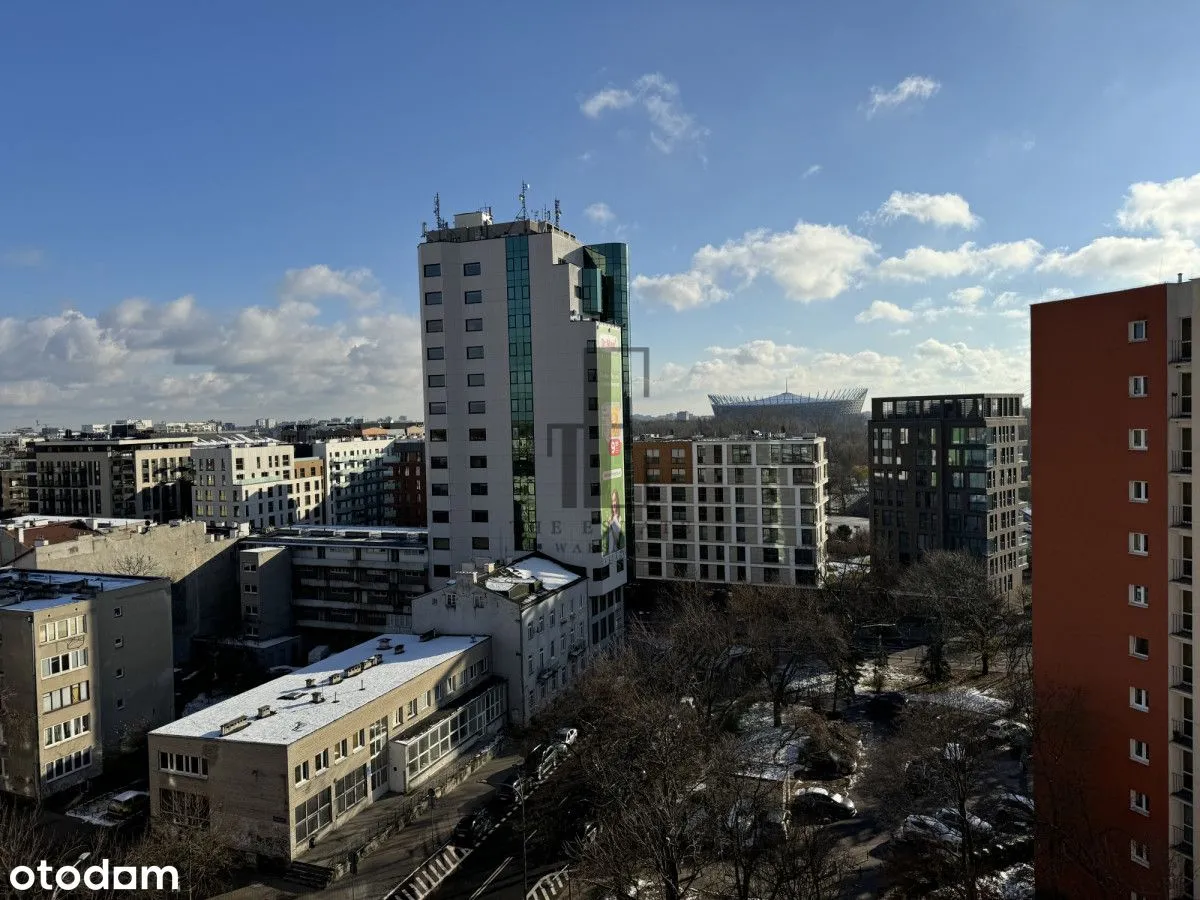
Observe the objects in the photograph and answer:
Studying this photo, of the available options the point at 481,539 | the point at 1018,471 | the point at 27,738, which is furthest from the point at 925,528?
the point at 27,738

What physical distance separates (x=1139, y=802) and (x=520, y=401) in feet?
132

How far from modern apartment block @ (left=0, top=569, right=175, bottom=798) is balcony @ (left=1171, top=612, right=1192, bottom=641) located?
44277 mm

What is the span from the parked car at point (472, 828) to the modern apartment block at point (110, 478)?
8413 centimetres

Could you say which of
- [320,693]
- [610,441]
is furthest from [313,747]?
[610,441]

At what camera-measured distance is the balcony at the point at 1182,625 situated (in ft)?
74.9

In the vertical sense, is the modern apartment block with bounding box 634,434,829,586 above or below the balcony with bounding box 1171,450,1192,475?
below

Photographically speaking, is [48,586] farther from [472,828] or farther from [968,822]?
[968,822]

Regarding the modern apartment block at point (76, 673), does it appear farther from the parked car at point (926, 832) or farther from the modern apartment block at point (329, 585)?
the parked car at point (926, 832)

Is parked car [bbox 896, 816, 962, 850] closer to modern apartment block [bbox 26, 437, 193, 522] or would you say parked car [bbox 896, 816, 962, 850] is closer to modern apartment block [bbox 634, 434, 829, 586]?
modern apartment block [bbox 634, 434, 829, 586]

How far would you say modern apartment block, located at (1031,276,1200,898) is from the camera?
2291 centimetres

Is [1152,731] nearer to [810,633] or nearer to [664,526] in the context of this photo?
[810,633]

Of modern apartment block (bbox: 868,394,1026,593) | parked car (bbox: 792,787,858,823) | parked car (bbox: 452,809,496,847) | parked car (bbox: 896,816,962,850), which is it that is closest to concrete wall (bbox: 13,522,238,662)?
parked car (bbox: 452,809,496,847)

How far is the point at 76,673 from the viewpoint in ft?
119

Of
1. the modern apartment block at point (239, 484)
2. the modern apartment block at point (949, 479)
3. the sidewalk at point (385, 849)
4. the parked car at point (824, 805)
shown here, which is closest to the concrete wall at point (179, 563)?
the sidewalk at point (385, 849)
